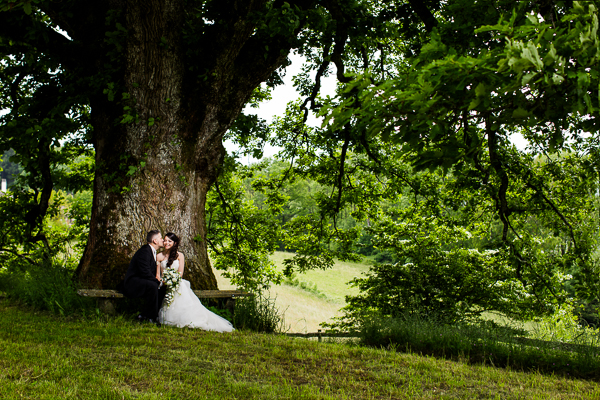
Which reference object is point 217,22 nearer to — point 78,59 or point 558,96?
point 78,59

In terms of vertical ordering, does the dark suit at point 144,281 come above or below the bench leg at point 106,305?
above

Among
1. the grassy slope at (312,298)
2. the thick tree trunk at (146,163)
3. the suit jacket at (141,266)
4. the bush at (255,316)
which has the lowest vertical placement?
the grassy slope at (312,298)

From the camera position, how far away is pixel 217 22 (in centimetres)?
837

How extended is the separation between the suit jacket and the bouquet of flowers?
20cm

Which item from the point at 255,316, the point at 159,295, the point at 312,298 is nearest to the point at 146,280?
the point at 159,295

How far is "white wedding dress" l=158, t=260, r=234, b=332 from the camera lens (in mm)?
7066

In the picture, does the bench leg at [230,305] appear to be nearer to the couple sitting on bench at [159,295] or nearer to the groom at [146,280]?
the couple sitting on bench at [159,295]

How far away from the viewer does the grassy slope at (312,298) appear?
3091 cm

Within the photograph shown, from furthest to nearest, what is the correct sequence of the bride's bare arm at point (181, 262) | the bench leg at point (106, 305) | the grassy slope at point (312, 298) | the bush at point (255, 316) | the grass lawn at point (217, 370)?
the grassy slope at point (312, 298), the bush at point (255, 316), the bride's bare arm at point (181, 262), the bench leg at point (106, 305), the grass lawn at point (217, 370)

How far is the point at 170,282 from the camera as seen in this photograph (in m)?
7.18

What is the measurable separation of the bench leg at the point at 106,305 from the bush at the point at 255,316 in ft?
6.87

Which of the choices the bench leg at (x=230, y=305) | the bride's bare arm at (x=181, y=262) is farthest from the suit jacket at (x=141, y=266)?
the bench leg at (x=230, y=305)

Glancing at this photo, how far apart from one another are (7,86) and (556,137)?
554 inches

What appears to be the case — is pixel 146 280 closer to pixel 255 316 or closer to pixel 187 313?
pixel 187 313
